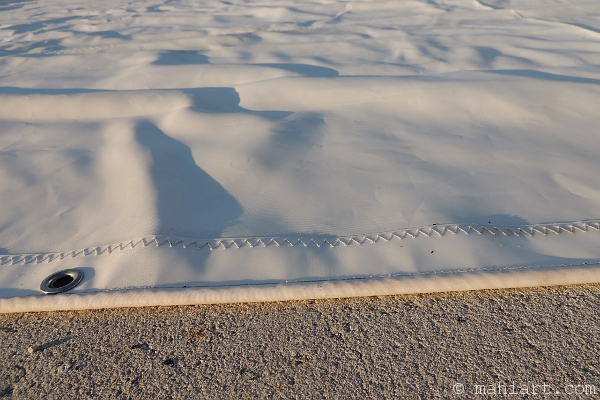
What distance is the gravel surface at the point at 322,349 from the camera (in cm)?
114

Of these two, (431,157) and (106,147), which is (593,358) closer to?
(431,157)

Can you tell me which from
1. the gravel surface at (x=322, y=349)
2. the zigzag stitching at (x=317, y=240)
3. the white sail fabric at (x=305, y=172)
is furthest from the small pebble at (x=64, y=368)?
the zigzag stitching at (x=317, y=240)

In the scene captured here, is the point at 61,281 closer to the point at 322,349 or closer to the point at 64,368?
the point at 64,368

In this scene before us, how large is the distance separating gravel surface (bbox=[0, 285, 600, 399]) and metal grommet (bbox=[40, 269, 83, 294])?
0.27 ft

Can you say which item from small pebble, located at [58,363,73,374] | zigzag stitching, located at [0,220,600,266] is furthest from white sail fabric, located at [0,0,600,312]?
small pebble, located at [58,363,73,374]

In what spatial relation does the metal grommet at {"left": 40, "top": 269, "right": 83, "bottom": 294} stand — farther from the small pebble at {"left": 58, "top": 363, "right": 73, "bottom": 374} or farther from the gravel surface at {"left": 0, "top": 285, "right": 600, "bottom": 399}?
the small pebble at {"left": 58, "top": 363, "right": 73, "bottom": 374}

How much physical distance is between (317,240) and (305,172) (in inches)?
16.3

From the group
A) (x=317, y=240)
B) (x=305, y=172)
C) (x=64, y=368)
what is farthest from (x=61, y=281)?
(x=305, y=172)

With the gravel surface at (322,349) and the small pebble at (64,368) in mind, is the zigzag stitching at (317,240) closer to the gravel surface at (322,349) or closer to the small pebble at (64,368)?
the gravel surface at (322,349)

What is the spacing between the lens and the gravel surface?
3.75 feet

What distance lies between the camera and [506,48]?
3.13 metres

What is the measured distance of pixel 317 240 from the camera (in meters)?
1.58

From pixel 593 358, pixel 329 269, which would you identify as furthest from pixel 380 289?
pixel 593 358

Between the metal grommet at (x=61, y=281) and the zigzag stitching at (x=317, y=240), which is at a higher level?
the zigzag stitching at (x=317, y=240)
